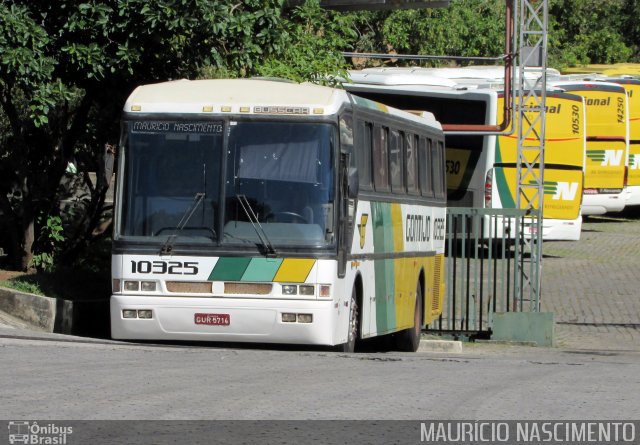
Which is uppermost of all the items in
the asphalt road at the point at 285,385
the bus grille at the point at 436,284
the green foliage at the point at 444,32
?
the green foliage at the point at 444,32

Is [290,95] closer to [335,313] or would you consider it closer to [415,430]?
[335,313]

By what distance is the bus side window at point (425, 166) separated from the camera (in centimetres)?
1752

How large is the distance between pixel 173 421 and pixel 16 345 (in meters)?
4.66

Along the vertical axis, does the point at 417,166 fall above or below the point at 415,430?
above

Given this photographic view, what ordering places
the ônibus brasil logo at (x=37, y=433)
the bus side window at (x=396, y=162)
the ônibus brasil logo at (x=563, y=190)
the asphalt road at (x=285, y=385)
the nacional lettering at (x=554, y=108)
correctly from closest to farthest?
the ônibus brasil logo at (x=37, y=433)
the asphalt road at (x=285, y=385)
the bus side window at (x=396, y=162)
the nacional lettering at (x=554, y=108)
the ônibus brasil logo at (x=563, y=190)

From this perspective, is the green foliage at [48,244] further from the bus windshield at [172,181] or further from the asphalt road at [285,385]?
the bus windshield at [172,181]

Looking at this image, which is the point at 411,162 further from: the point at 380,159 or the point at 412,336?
the point at 412,336

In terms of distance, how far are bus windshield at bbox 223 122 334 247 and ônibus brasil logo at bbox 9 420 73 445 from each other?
5.25m

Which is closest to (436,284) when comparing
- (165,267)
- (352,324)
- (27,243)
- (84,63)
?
(352,324)

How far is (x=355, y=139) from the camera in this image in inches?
553

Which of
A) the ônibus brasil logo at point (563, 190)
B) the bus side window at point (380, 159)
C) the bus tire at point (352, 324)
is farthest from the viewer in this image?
the ônibus brasil logo at point (563, 190)

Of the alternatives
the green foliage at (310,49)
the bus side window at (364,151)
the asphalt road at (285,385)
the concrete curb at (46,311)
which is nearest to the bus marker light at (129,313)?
the asphalt road at (285,385)

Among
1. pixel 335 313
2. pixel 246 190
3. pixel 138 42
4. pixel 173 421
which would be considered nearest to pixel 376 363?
pixel 335 313

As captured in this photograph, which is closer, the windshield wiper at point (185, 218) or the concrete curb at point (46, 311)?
the windshield wiper at point (185, 218)
